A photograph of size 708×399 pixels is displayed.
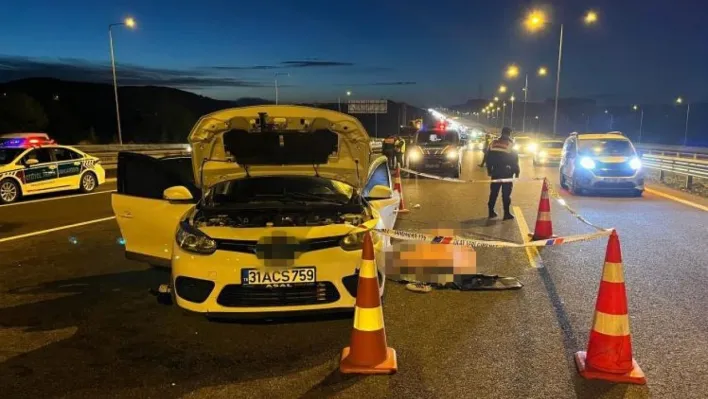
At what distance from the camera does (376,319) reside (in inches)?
159

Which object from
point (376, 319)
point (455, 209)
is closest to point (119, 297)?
point (376, 319)

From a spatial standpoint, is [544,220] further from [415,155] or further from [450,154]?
[415,155]

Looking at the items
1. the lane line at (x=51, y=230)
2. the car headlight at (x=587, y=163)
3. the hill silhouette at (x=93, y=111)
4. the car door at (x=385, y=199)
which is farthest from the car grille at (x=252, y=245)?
the hill silhouette at (x=93, y=111)

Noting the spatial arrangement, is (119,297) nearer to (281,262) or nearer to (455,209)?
(281,262)

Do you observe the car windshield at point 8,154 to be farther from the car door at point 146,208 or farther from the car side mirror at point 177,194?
the car side mirror at point 177,194

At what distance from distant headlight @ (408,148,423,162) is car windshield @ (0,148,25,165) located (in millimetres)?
12490

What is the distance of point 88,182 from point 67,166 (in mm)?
935

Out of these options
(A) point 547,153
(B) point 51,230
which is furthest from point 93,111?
(B) point 51,230

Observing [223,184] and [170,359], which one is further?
[223,184]

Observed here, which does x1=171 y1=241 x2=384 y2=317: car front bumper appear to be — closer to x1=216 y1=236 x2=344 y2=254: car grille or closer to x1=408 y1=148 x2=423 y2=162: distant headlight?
x1=216 y1=236 x2=344 y2=254: car grille

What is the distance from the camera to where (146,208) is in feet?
19.0

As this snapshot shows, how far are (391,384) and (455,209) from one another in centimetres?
841

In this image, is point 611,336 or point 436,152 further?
point 436,152

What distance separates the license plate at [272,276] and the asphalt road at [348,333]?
0.33 meters
